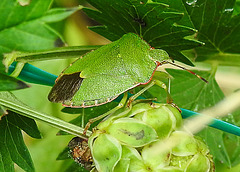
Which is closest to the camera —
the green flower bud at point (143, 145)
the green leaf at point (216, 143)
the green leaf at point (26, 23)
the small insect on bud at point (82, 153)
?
the green flower bud at point (143, 145)

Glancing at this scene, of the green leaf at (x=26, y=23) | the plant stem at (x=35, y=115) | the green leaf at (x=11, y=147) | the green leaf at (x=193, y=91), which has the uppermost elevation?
the green leaf at (x=26, y=23)

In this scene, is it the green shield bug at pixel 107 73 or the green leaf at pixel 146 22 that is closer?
the green shield bug at pixel 107 73

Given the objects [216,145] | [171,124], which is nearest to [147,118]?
[171,124]

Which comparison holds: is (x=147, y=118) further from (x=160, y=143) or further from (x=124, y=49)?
(x=124, y=49)

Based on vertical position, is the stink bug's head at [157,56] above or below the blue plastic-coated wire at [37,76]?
above

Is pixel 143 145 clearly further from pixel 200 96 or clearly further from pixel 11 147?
pixel 200 96

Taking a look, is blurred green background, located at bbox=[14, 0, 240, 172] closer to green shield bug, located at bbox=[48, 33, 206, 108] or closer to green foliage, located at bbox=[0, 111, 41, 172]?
green foliage, located at bbox=[0, 111, 41, 172]

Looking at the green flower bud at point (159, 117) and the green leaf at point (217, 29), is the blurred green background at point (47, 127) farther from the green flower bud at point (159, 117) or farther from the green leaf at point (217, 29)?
the green flower bud at point (159, 117)

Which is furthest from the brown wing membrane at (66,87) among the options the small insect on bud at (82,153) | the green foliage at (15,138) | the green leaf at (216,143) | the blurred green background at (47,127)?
the blurred green background at (47,127)

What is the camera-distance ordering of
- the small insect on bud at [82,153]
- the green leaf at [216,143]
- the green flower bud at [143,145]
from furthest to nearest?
the green leaf at [216,143]
the small insect on bud at [82,153]
the green flower bud at [143,145]
